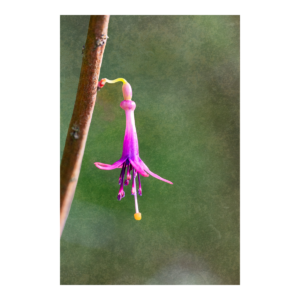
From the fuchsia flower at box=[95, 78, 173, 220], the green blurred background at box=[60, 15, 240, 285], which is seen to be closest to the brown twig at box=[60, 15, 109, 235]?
the fuchsia flower at box=[95, 78, 173, 220]

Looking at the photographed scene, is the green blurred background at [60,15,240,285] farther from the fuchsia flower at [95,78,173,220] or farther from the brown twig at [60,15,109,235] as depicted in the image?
the brown twig at [60,15,109,235]

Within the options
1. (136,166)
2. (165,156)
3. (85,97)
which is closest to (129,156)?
(136,166)

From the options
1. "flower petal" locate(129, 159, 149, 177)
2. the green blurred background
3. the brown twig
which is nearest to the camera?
the brown twig

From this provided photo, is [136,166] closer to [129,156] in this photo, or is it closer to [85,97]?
[129,156]

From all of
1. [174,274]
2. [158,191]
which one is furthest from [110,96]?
[174,274]

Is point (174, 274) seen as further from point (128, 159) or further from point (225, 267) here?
point (128, 159)

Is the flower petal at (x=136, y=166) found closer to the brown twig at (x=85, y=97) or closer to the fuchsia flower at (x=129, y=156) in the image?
the fuchsia flower at (x=129, y=156)

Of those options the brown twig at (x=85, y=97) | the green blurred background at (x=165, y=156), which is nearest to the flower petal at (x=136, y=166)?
the brown twig at (x=85, y=97)
